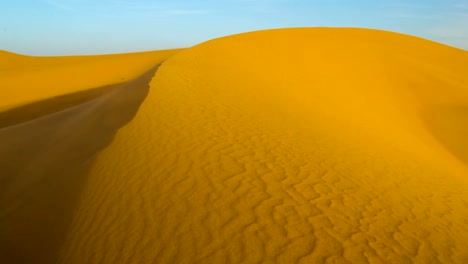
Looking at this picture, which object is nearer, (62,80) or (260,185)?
(260,185)

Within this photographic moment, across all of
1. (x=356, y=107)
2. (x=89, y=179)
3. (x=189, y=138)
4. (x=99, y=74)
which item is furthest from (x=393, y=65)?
(x=89, y=179)

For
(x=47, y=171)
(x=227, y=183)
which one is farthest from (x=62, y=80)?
(x=227, y=183)

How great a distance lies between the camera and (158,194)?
447 cm

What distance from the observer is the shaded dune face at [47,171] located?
4.45 m

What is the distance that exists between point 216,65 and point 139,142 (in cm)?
750

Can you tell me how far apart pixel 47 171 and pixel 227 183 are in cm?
304

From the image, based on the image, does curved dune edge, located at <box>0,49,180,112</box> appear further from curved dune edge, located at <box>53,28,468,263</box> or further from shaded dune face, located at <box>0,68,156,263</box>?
curved dune edge, located at <box>53,28,468,263</box>

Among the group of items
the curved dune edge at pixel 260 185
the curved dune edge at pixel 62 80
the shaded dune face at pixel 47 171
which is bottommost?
the curved dune edge at pixel 62 80

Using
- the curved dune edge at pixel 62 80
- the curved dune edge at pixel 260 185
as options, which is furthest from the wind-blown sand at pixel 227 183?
the curved dune edge at pixel 62 80

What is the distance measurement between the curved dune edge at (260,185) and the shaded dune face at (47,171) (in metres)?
0.26

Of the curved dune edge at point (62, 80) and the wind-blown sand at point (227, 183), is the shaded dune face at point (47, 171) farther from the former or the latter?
the curved dune edge at point (62, 80)

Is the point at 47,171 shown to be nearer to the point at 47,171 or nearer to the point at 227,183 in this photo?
the point at 47,171

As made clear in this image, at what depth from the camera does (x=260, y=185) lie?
4641 millimetres

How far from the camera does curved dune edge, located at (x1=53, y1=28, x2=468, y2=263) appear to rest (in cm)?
360
